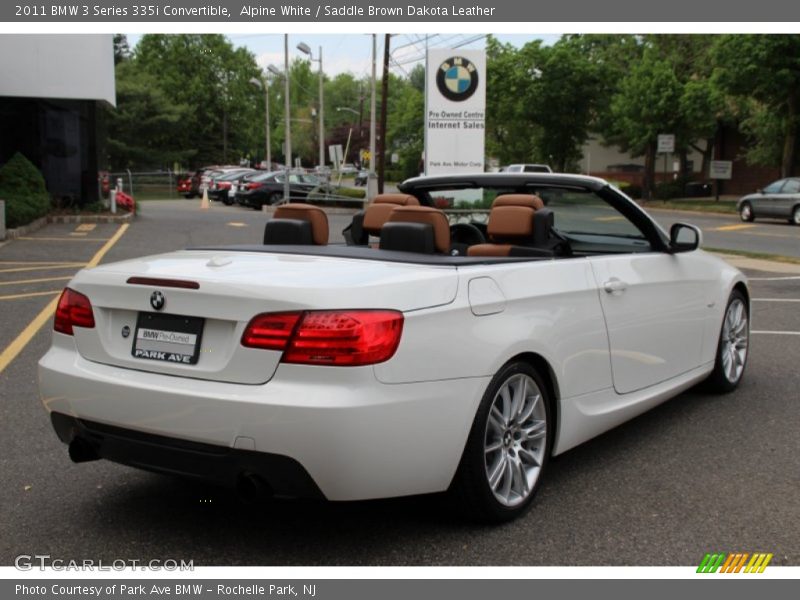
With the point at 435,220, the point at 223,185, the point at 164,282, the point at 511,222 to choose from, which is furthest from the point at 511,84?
the point at 164,282

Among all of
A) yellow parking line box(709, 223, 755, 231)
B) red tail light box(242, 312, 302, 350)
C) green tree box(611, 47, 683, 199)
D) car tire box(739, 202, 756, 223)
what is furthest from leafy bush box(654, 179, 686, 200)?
red tail light box(242, 312, 302, 350)

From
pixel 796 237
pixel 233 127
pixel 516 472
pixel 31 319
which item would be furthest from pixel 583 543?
pixel 233 127

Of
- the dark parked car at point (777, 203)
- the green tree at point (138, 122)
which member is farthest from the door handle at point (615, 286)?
the green tree at point (138, 122)

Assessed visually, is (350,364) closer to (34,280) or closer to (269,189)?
(34,280)

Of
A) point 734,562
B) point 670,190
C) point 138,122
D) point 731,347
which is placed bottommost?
point 670,190

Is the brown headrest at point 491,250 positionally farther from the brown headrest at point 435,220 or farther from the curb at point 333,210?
the curb at point 333,210

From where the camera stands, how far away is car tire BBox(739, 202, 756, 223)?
2953cm

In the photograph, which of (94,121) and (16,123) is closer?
(16,123)

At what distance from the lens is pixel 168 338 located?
353 cm

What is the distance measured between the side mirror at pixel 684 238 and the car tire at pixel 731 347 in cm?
79

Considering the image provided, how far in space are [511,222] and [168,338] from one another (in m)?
2.16

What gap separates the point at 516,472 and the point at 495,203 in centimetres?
191

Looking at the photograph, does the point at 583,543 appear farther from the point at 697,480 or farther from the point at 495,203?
the point at 495,203

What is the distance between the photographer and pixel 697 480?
447 cm
